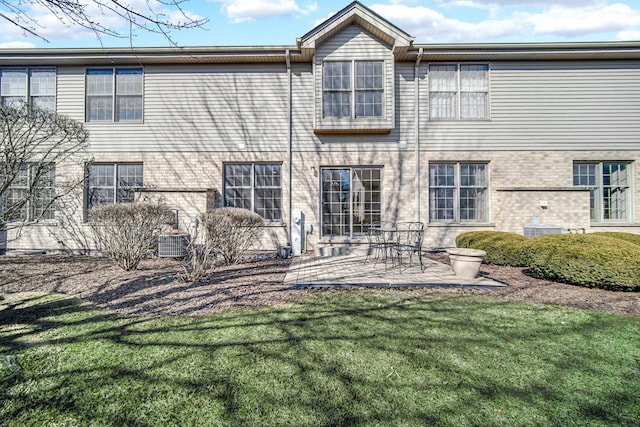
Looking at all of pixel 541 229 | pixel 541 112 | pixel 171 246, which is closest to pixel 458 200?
pixel 541 229

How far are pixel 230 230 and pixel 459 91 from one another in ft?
27.5

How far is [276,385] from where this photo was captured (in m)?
2.43

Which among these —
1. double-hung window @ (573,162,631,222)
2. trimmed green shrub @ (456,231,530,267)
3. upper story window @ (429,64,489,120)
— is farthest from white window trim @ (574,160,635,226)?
trimmed green shrub @ (456,231,530,267)

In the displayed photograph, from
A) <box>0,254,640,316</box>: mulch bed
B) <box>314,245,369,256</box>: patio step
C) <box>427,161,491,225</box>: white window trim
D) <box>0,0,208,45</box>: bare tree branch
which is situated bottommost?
<box>0,254,640,316</box>: mulch bed

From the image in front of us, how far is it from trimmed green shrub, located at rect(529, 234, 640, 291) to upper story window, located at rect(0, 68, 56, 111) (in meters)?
14.3

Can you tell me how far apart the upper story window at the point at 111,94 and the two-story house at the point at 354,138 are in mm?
37

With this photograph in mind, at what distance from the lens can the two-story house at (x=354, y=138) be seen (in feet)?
31.5

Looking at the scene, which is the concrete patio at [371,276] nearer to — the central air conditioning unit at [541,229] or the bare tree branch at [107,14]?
the central air conditioning unit at [541,229]

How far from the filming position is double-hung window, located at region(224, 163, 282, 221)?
384 inches

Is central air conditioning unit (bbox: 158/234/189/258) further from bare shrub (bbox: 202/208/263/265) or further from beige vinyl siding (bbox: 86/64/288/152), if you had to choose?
beige vinyl siding (bbox: 86/64/288/152)

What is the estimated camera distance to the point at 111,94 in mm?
9727

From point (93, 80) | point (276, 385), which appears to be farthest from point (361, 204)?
point (93, 80)

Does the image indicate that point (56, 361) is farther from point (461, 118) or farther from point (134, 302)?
point (461, 118)

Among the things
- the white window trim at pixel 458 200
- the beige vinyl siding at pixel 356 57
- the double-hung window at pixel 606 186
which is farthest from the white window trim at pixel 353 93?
the double-hung window at pixel 606 186
